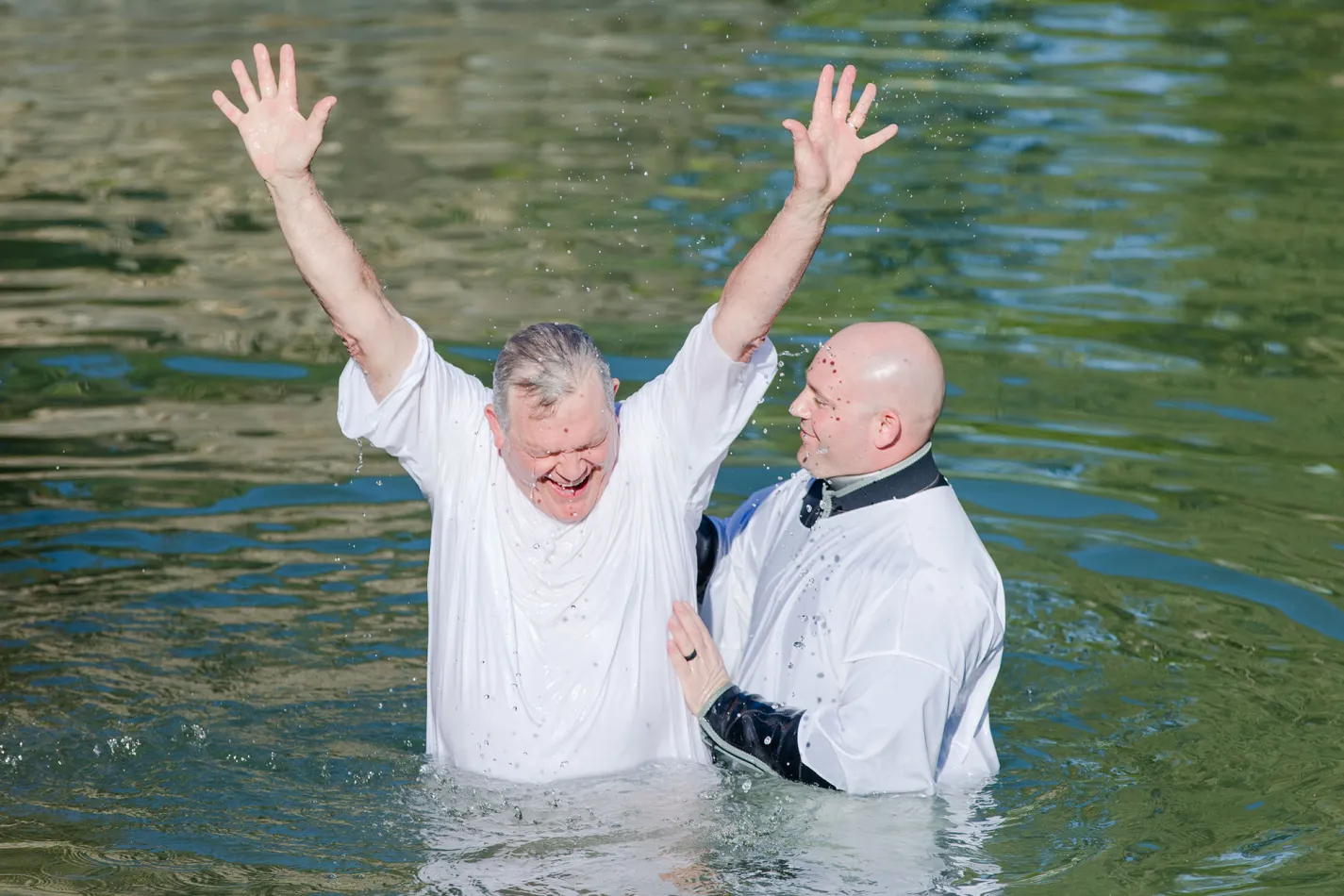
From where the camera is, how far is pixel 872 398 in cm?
581

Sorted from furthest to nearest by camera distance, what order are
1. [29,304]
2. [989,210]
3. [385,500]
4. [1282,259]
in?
[989,210]
[1282,259]
[29,304]
[385,500]

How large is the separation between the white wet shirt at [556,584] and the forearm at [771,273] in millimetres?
305

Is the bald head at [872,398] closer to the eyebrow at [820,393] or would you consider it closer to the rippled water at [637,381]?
the eyebrow at [820,393]

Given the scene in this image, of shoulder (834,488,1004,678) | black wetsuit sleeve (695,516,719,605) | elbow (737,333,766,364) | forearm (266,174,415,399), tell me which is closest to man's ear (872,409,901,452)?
shoulder (834,488,1004,678)

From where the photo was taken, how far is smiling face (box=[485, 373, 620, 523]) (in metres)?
5.49

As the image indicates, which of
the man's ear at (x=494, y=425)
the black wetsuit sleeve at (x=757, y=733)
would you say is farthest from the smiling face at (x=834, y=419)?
the man's ear at (x=494, y=425)

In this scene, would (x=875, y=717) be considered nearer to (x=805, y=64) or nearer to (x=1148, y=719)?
(x=1148, y=719)

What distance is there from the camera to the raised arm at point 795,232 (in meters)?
5.35

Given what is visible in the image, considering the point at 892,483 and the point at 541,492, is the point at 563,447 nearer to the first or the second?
the point at 541,492

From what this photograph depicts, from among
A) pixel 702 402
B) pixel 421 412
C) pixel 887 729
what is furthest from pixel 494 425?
pixel 887 729

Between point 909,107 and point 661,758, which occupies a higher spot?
point 909,107

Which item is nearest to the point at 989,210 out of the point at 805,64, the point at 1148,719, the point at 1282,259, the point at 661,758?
the point at 1282,259

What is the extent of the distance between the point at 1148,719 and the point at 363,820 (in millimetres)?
2928

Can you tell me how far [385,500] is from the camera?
29.5 ft
